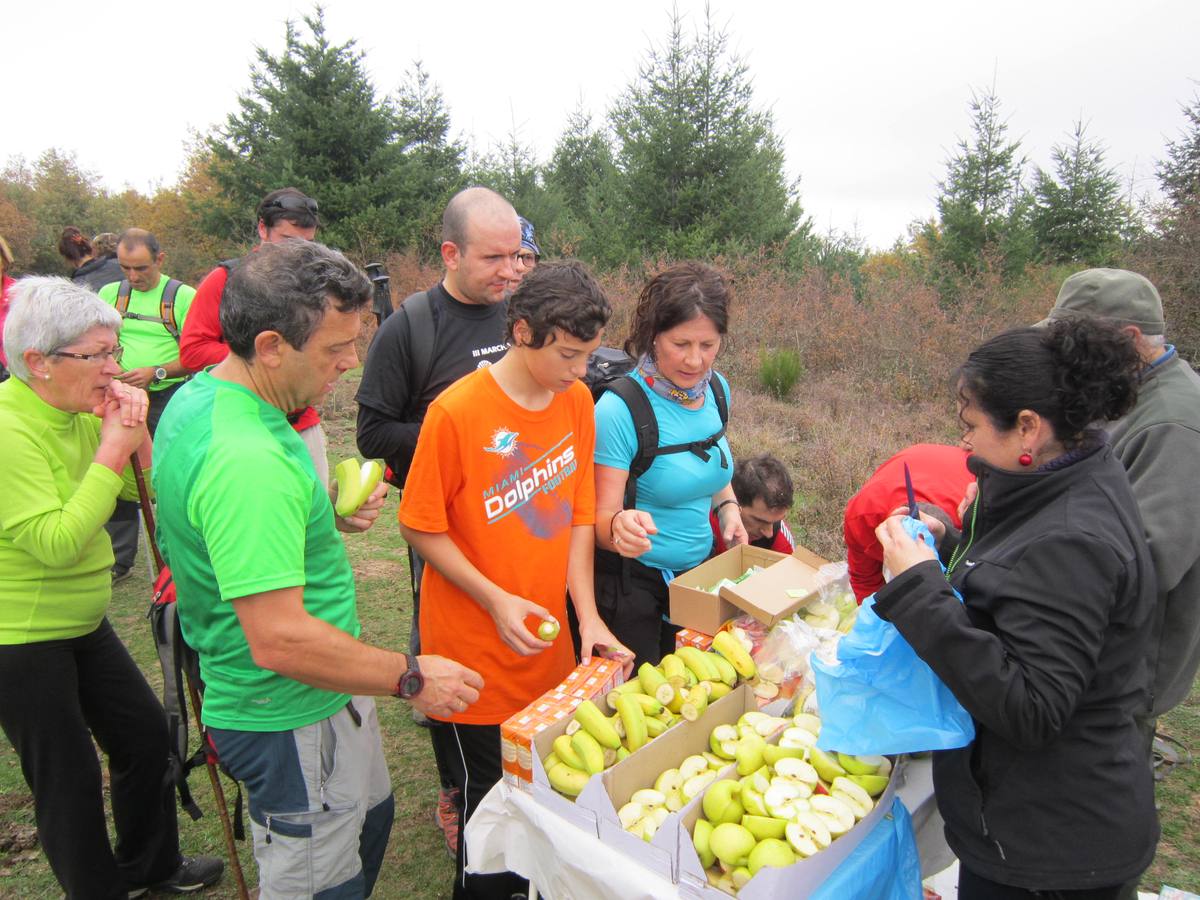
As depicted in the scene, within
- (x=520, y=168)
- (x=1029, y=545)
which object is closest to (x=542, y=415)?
(x=1029, y=545)

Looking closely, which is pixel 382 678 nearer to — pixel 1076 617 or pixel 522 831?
pixel 522 831

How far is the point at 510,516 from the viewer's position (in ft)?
7.15

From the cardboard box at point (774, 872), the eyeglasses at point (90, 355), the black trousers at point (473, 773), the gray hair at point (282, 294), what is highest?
the gray hair at point (282, 294)

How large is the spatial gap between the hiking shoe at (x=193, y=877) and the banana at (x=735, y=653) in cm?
207

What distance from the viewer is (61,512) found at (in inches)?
80.7

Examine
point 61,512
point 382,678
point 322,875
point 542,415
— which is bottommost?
point 322,875

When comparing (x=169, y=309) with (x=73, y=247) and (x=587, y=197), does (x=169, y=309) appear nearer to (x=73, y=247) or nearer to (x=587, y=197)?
(x=73, y=247)

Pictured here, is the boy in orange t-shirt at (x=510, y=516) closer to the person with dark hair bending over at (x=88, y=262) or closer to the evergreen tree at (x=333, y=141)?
the person with dark hair bending over at (x=88, y=262)

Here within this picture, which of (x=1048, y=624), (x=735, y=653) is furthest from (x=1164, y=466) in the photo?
(x=735, y=653)

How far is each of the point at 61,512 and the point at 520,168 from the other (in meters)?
20.2

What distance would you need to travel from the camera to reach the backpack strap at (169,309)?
15.7ft

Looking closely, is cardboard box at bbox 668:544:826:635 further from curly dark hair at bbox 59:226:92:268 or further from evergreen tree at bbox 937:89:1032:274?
evergreen tree at bbox 937:89:1032:274

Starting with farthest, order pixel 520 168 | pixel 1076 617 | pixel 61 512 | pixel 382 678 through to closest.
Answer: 1. pixel 520 168
2. pixel 61 512
3. pixel 382 678
4. pixel 1076 617

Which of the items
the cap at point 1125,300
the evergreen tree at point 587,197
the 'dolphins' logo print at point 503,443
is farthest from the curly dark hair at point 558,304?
the evergreen tree at point 587,197
